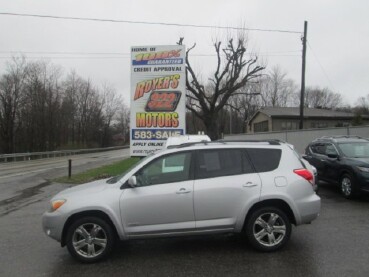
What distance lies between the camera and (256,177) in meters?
6.23

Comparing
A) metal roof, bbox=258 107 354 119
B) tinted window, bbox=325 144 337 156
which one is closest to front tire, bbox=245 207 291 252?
tinted window, bbox=325 144 337 156

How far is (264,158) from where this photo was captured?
6449 mm

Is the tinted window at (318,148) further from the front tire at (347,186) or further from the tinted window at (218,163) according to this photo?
the tinted window at (218,163)

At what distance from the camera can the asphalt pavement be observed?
214 inches

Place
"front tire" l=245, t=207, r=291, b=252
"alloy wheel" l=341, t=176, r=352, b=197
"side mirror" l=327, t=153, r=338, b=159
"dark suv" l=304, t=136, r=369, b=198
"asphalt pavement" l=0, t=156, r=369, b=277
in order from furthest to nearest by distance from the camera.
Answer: "side mirror" l=327, t=153, r=338, b=159
"alloy wheel" l=341, t=176, r=352, b=197
"dark suv" l=304, t=136, r=369, b=198
"front tire" l=245, t=207, r=291, b=252
"asphalt pavement" l=0, t=156, r=369, b=277

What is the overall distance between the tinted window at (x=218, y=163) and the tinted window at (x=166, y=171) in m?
0.21

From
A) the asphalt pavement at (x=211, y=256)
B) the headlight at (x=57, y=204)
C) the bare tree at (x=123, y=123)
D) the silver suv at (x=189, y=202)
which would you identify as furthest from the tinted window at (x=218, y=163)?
the bare tree at (x=123, y=123)

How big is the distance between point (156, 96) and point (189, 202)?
13783 mm

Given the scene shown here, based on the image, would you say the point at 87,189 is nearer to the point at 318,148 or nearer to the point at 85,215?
the point at 85,215

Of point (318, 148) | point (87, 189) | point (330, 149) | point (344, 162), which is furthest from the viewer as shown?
point (318, 148)

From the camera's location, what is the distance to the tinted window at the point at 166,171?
20.2ft

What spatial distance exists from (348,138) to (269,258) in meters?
7.58

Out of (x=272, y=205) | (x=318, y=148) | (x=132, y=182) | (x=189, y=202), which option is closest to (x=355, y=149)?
(x=318, y=148)

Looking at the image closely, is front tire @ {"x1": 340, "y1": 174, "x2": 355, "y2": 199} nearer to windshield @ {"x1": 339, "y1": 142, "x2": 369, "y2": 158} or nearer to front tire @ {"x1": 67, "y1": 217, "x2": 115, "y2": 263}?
windshield @ {"x1": 339, "y1": 142, "x2": 369, "y2": 158}
